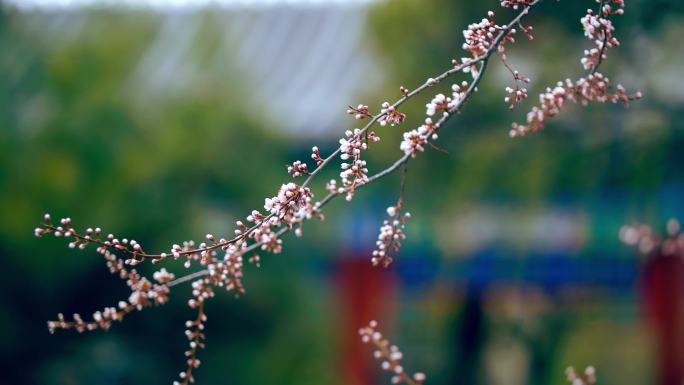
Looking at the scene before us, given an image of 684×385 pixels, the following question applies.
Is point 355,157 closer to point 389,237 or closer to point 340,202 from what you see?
point 389,237

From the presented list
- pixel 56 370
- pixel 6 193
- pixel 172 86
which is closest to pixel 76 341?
pixel 56 370

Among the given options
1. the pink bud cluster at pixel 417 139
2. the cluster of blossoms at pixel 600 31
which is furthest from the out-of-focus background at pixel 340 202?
the pink bud cluster at pixel 417 139

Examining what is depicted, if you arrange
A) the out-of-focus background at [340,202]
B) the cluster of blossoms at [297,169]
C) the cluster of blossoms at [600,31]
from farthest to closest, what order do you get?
the out-of-focus background at [340,202]
the cluster of blossoms at [600,31]
the cluster of blossoms at [297,169]

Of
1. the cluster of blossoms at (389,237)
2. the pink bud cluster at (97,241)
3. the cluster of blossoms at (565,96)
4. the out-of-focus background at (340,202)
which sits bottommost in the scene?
the cluster of blossoms at (389,237)

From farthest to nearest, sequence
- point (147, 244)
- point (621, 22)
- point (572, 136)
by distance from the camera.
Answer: point (147, 244) → point (572, 136) → point (621, 22)

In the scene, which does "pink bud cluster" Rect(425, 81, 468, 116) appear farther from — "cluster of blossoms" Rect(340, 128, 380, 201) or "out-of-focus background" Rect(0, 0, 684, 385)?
"out-of-focus background" Rect(0, 0, 684, 385)

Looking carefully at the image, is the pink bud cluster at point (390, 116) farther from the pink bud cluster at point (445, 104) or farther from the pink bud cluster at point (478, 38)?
the pink bud cluster at point (478, 38)

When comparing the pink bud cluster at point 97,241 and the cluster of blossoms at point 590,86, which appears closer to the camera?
the pink bud cluster at point 97,241

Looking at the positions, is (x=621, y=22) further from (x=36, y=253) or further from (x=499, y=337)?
(x=36, y=253)

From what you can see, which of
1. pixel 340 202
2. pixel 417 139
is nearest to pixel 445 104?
pixel 417 139
